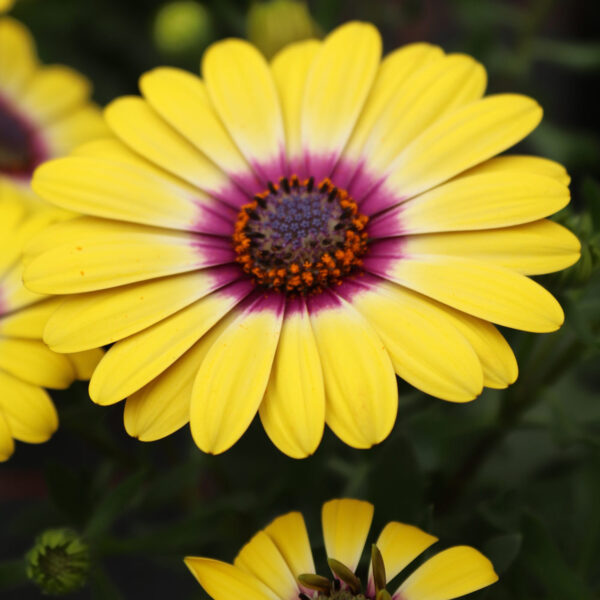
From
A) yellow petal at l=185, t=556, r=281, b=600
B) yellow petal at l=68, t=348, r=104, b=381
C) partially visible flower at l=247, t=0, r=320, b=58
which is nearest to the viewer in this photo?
yellow petal at l=185, t=556, r=281, b=600

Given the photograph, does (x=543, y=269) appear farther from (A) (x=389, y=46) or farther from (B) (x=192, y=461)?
(A) (x=389, y=46)

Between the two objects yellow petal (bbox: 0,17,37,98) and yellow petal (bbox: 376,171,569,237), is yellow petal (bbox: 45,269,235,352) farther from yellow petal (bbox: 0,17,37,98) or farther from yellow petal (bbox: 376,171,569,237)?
yellow petal (bbox: 0,17,37,98)

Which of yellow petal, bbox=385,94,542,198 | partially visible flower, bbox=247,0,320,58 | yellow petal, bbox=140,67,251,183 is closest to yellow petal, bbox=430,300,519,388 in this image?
yellow petal, bbox=385,94,542,198

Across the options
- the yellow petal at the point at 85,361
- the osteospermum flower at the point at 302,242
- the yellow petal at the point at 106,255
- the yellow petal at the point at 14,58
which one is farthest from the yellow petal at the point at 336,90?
the yellow petal at the point at 14,58

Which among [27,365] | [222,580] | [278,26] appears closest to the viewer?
[222,580]

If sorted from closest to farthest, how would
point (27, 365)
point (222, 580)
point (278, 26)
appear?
point (222, 580) < point (27, 365) < point (278, 26)

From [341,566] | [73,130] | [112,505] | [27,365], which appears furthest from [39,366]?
[73,130]

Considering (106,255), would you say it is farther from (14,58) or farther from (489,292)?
(14,58)
